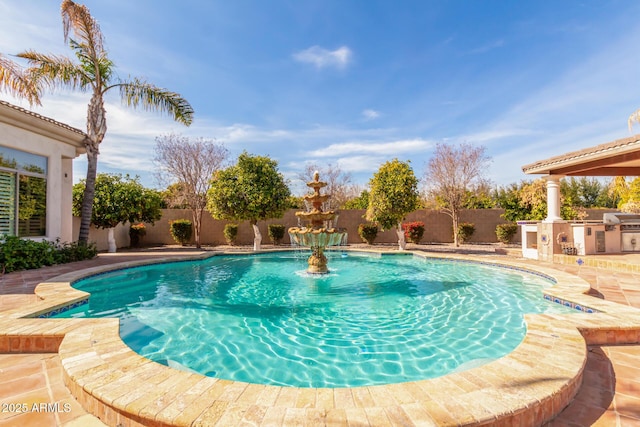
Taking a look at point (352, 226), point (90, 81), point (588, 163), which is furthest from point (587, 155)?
point (90, 81)

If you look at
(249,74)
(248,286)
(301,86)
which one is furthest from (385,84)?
(248,286)

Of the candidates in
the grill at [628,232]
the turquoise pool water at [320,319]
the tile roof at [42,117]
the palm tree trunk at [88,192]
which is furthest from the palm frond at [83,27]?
the grill at [628,232]

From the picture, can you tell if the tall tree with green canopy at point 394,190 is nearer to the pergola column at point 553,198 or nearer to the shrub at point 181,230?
the pergola column at point 553,198

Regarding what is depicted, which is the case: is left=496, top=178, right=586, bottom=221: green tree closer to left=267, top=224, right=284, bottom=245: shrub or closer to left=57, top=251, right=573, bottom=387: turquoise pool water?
left=57, top=251, right=573, bottom=387: turquoise pool water

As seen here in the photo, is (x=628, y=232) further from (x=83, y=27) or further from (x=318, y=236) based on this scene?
(x=83, y=27)

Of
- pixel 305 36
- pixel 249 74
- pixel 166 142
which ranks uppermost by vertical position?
pixel 305 36

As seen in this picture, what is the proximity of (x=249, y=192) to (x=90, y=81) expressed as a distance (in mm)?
A: 7373

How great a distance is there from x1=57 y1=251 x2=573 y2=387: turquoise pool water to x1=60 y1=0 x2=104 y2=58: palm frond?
8540 mm

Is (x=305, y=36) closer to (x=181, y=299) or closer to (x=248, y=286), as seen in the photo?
(x=248, y=286)

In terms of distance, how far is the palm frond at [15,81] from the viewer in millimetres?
9188

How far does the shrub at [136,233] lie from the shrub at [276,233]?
7.37 meters

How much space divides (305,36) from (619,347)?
39.7 ft

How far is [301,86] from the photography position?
47.2 feet

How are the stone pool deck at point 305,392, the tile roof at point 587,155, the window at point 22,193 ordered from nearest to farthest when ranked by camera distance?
the stone pool deck at point 305,392 → the tile roof at point 587,155 → the window at point 22,193
